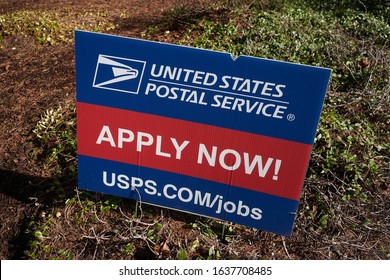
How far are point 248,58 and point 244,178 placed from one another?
2.35 feet

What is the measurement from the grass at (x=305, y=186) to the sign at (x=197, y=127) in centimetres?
24

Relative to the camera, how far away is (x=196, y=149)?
8.30 feet

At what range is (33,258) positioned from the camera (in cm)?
271

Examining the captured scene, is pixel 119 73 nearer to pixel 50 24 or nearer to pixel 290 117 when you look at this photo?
pixel 290 117

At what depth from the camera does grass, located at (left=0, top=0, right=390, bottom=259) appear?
2793 mm

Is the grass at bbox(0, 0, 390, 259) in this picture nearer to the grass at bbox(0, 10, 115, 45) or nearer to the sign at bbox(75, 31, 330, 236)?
the grass at bbox(0, 10, 115, 45)

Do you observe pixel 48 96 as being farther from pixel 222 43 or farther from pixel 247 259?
pixel 247 259

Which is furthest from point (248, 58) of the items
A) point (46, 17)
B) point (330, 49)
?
point (46, 17)

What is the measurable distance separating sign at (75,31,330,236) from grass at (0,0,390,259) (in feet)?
0.80

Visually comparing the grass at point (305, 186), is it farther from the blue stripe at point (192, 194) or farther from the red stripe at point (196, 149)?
the red stripe at point (196, 149)

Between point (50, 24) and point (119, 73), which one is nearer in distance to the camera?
point (119, 73)

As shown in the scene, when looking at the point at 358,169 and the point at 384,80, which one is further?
the point at 384,80

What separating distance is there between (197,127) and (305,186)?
118 centimetres

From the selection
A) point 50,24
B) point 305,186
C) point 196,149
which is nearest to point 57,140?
point 196,149
